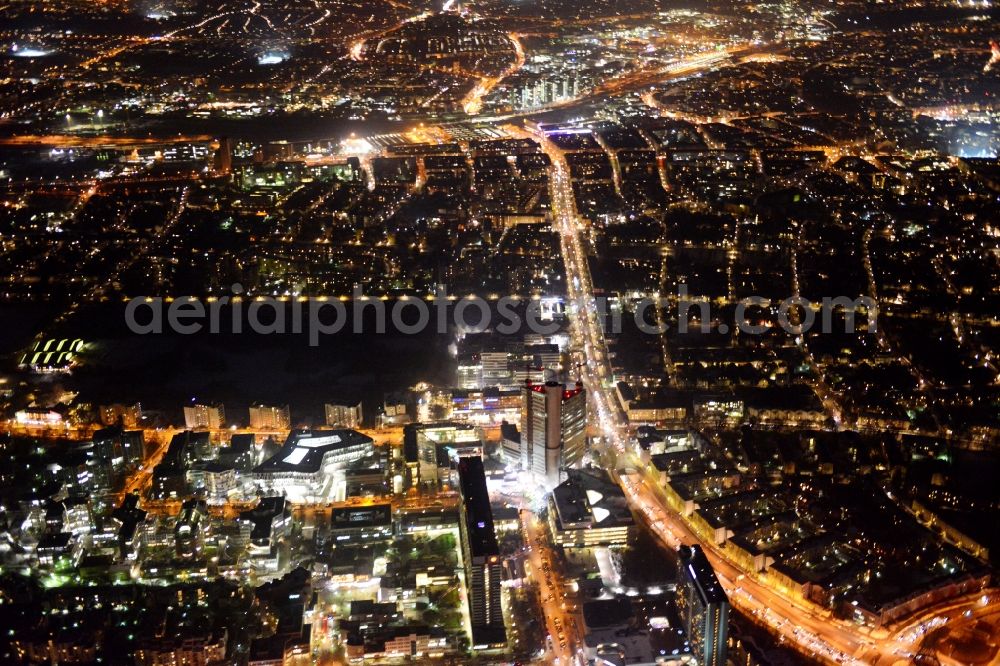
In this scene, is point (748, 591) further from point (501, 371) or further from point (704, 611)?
point (501, 371)

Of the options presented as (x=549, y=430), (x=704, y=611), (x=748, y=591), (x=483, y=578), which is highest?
(x=549, y=430)

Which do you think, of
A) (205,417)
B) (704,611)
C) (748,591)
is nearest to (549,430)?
(748,591)

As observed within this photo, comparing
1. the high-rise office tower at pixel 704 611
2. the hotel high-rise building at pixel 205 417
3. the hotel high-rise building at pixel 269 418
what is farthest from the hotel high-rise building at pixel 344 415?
the high-rise office tower at pixel 704 611

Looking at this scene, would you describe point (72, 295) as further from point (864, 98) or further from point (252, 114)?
point (864, 98)

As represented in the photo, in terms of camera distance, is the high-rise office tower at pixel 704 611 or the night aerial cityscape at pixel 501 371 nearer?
the high-rise office tower at pixel 704 611

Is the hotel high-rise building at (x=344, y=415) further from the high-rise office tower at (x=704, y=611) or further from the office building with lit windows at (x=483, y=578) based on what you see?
the high-rise office tower at (x=704, y=611)

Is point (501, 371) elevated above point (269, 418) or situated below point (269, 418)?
above
